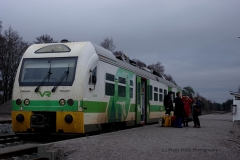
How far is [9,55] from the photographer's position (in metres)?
50.7

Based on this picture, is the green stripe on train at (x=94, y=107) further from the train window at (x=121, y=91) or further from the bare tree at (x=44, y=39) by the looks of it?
the bare tree at (x=44, y=39)

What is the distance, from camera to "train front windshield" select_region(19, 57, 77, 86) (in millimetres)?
11398

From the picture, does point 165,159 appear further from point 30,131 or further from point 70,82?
point 30,131

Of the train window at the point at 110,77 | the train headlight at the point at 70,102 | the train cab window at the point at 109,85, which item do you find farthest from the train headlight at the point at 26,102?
the train window at the point at 110,77

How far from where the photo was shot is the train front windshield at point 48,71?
11.4m

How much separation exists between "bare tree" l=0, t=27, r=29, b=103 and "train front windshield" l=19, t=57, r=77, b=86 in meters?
40.0

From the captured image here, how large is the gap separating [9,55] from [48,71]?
136ft

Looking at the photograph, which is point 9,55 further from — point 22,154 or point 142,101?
point 22,154

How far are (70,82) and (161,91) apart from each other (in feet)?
39.7

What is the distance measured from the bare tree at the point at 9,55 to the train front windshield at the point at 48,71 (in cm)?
4003

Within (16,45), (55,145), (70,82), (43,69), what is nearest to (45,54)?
(43,69)

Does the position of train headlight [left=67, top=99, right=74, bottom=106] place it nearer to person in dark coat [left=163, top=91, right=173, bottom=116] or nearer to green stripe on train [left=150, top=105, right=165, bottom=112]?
person in dark coat [left=163, top=91, right=173, bottom=116]

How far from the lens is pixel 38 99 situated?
1141 cm

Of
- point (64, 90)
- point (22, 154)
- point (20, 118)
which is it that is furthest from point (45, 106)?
point (22, 154)
